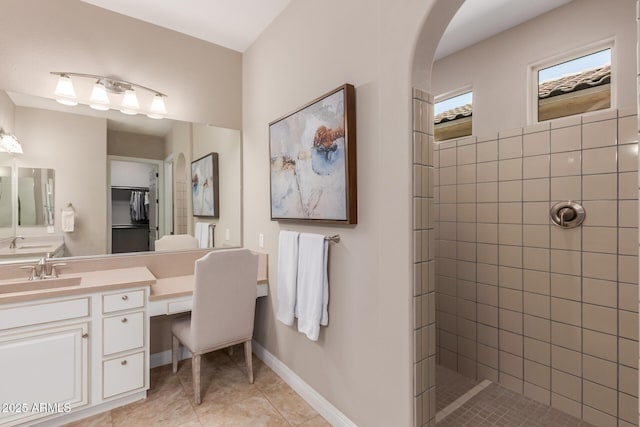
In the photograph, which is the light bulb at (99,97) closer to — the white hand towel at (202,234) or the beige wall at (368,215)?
the white hand towel at (202,234)

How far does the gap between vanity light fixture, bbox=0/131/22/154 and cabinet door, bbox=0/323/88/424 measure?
1186 millimetres

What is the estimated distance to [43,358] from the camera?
169 centimetres

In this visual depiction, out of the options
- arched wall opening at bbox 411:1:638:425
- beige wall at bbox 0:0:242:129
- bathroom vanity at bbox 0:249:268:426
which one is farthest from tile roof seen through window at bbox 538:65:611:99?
bathroom vanity at bbox 0:249:268:426

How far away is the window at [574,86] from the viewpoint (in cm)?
213

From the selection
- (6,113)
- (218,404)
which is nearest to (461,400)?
(218,404)

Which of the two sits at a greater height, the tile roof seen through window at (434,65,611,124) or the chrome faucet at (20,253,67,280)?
the tile roof seen through window at (434,65,611,124)

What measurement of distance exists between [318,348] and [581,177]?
2.00 metres

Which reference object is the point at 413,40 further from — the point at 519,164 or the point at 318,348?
the point at 318,348

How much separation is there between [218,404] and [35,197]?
6.15ft

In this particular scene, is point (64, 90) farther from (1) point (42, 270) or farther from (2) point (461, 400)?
(2) point (461, 400)

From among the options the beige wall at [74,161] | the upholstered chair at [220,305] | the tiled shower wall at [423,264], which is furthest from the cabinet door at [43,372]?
the tiled shower wall at [423,264]

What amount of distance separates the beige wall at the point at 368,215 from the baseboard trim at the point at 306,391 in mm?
44

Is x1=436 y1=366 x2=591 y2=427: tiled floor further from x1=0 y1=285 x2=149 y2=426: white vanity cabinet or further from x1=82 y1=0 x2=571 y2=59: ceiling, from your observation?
x1=82 y1=0 x2=571 y2=59: ceiling

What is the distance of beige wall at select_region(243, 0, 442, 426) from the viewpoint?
139 cm
